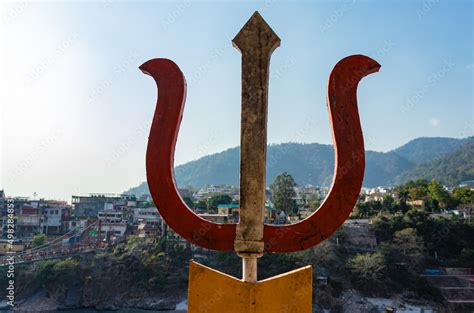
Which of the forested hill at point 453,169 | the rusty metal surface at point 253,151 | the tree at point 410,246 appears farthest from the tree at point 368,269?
the forested hill at point 453,169

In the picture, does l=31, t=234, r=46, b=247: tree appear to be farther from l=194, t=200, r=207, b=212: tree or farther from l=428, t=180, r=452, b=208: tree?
l=428, t=180, r=452, b=208: tree

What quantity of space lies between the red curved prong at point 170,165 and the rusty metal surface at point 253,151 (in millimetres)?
117

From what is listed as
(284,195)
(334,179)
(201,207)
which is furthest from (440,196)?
(334,179)

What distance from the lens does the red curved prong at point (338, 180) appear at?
237cm

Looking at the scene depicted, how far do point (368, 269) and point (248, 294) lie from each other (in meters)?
30.3

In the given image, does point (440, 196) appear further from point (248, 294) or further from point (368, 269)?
point (248, 294)

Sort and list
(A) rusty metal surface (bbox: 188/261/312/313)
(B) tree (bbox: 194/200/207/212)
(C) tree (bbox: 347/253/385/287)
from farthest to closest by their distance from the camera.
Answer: (B) tree (bbox: 194/200/207/212)
(C) tree (bbox: 347/253/385/287)
(A) rusty metal surface (bbox: 188/261/312/313)

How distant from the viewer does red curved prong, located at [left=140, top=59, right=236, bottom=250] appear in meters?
2.41

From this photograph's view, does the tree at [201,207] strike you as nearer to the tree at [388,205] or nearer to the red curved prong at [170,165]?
the tree at [388,205]

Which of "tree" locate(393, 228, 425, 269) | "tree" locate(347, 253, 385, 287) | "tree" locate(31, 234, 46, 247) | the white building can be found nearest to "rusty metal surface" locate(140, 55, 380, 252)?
"tree" locate(347, 253, 385, 287)

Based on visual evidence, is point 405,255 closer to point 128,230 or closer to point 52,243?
point 128,230

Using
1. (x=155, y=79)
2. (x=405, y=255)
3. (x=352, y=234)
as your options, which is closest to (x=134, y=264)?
(x=352, y=234)

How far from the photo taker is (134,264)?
3269cm

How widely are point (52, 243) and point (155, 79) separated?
38.4 metres
